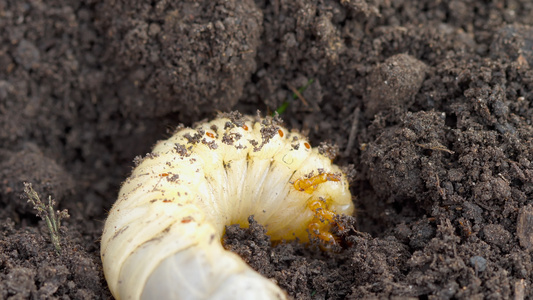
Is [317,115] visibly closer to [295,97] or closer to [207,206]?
[295,97]

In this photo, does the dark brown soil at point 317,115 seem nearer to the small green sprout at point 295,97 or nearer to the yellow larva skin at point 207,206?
the small green sprout at point 295,97

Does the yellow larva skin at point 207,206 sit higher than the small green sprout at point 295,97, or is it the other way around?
the small green sprout at point 295,97

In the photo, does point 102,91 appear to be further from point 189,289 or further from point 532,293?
point 532,293

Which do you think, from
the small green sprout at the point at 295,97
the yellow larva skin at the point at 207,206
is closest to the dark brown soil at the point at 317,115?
the small green sprout at the point at 295,97

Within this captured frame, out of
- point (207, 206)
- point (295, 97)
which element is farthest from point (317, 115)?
point (207, 206)

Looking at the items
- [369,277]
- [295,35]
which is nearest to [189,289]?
[369,277]

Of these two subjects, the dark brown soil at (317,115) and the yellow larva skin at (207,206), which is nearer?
the yellow larva skin at (207,206)

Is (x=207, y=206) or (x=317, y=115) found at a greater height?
(x=317, y=115)
